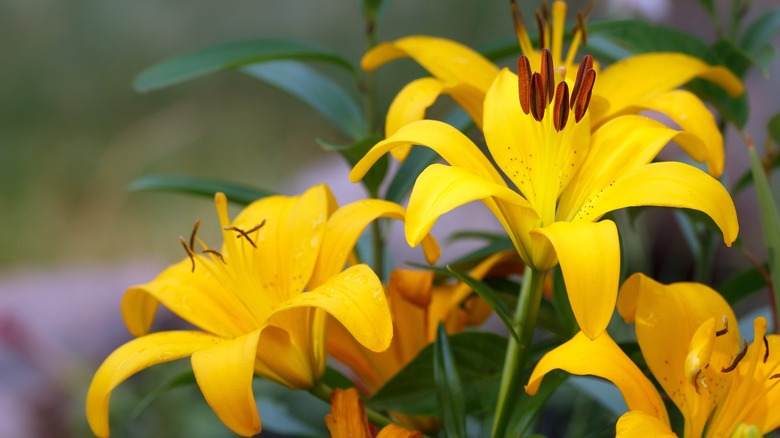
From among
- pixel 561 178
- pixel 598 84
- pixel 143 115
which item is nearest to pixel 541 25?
pixel 598 84

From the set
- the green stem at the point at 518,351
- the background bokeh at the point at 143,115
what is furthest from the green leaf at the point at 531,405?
the background bokeh at the point at 143,115

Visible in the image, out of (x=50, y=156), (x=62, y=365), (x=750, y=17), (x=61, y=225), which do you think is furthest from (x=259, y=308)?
(x=50, y=156)

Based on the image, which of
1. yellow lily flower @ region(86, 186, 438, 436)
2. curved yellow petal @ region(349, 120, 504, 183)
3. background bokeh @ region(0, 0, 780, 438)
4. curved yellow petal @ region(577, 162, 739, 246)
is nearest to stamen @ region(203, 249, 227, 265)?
yellow lily flower @ region(86, 186, 438, 436)

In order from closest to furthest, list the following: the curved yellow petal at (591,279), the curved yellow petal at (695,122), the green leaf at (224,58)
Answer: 1. the curved yellow petal at (591,279)
2. the curved yellow petal at (695,122)
3. the green leaf at (224,58)

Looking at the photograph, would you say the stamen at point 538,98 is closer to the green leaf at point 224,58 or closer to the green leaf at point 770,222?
the green leaf at point 770,222

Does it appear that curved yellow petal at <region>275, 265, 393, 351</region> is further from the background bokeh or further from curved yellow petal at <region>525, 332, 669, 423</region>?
the background bokeh

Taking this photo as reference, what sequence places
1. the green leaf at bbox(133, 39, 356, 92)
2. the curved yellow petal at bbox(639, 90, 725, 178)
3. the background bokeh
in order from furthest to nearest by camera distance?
the background bokeh → the green leaf at bbox(133, 39, 356, 92) → the curved yellow petal at bbox(639, 90, 725, 178)
